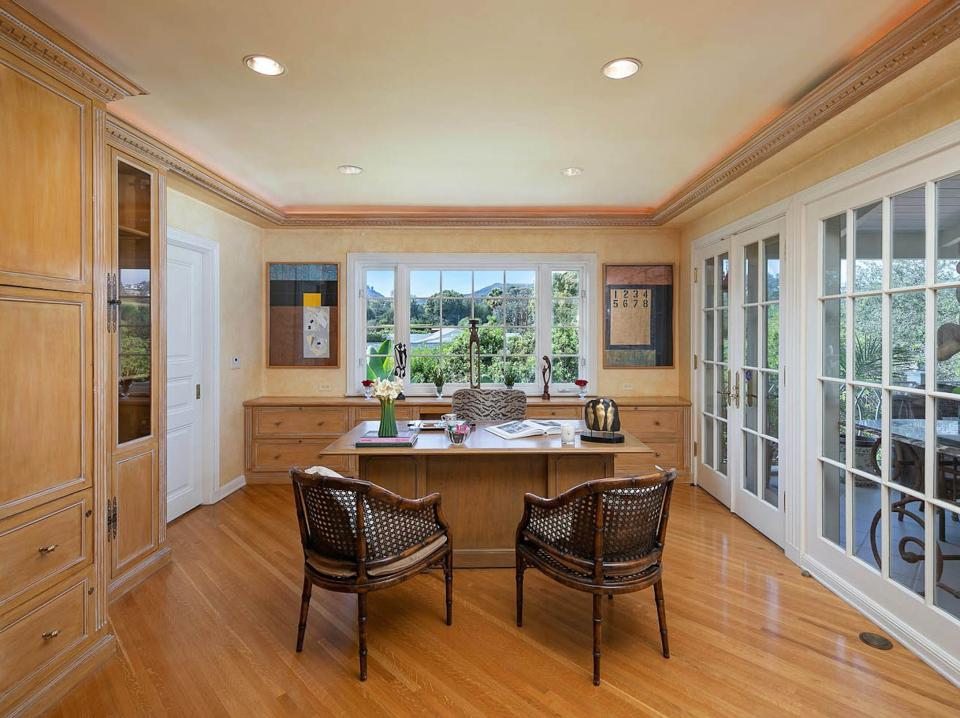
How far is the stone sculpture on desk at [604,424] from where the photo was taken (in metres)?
2.84

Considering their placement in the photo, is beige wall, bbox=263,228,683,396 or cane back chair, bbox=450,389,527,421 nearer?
cane back chair, bbox=450,389,527,421

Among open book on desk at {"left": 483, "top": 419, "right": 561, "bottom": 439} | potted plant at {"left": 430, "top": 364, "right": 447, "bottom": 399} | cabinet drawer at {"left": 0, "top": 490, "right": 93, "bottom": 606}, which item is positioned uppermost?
potted plant at {"left": 430, "top": 364, "right": 447, "bottom": 399}

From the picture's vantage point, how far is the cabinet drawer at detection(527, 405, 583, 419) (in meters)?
4.73

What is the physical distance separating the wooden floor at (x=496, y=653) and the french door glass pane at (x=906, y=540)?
1.00ft

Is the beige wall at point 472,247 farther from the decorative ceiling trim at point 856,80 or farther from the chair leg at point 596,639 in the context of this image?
the chair leg at point 596,639

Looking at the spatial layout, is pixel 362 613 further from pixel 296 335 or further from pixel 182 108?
pixel 296 335

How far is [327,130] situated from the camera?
3.05 metres

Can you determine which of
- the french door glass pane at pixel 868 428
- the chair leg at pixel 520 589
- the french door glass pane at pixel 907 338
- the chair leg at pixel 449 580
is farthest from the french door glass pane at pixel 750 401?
the chair leg at pixel 449 580

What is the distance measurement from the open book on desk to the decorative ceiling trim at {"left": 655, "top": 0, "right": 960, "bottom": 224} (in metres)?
2.00

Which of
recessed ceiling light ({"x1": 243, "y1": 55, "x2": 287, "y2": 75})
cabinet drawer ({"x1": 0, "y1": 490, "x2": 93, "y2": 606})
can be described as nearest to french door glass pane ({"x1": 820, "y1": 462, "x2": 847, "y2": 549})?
recessed ceiling light ({"x1": 243, "y1": 55, "x2": 287, "y2": 75})

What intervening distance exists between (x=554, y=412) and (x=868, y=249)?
2.72m

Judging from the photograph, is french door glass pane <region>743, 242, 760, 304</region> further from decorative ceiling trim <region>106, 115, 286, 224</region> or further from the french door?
decorative ceiling trim <region>106, 115, 286, 224</region>

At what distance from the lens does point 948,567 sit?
2.15 meters

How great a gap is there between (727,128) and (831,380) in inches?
61.1
